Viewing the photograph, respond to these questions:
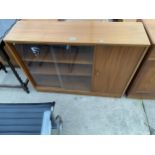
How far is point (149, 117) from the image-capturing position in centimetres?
153

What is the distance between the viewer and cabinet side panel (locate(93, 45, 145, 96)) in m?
1.12

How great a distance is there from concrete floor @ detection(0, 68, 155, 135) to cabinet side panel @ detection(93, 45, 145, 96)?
0.57ft

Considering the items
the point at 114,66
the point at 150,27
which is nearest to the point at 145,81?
the point at 114,66

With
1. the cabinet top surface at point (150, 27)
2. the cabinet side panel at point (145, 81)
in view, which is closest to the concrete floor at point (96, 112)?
the cabinet side panel at point (145, 81)

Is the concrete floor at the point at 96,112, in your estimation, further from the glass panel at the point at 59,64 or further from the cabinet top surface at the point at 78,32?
the cabinet top surface at the point at 78,32

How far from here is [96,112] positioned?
1.60m

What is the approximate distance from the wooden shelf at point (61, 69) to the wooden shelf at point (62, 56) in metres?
0.13

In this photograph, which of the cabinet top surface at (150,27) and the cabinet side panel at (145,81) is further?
the cabinet side panel at (145,81)

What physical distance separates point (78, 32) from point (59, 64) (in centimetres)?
48

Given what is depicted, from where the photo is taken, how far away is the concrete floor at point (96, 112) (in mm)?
1477

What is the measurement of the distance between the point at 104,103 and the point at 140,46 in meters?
0.82

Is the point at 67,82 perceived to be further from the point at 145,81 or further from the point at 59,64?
the point at 145,81

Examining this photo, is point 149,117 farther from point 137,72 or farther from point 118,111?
point 137,72

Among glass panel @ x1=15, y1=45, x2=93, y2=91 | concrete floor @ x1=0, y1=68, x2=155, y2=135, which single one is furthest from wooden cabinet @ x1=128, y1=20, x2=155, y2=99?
glass panel @ x1=15, y1=45, x2=93, y2=91
